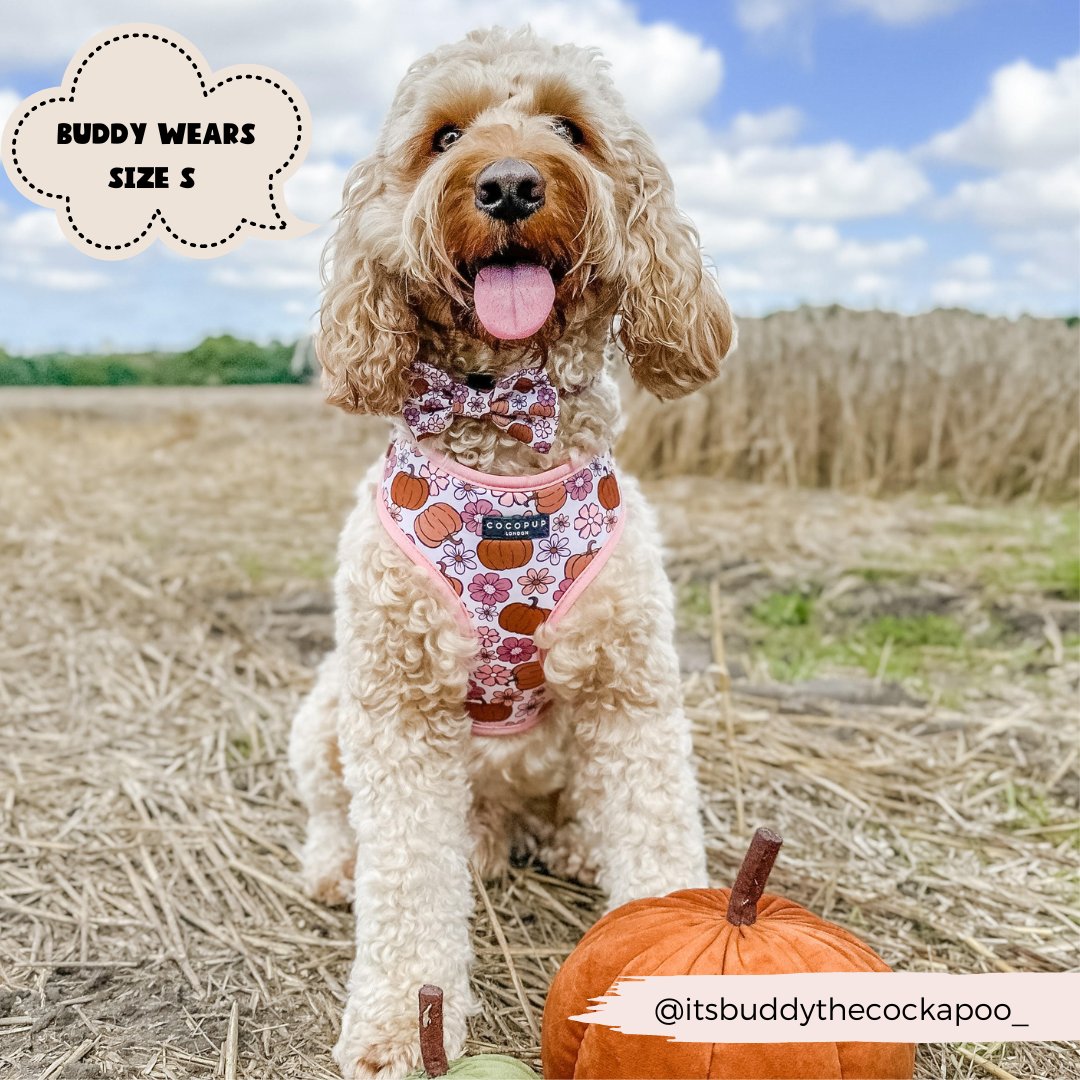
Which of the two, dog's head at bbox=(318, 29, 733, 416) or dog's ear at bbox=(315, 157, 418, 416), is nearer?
dog's head at bbox=(318, 29, 733, 416)

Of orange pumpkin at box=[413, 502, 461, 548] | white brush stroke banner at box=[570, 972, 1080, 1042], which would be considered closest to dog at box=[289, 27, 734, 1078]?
orange pumpkin at box=[413, 502, 461, 548]

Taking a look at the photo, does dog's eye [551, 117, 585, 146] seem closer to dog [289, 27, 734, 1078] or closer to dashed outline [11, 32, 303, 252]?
dog [289, 27, 734, 1078]

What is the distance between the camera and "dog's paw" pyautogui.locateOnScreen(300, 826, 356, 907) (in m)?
3.25

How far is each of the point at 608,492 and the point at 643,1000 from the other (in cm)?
121

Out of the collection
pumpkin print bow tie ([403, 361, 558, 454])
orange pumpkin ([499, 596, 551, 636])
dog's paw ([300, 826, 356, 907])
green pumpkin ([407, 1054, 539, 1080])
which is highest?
pumpkin print bow tie ([403, 361, 558, 454])

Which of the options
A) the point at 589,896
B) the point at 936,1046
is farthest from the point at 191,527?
the point at 936,1046

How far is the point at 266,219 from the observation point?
3252 millimetres

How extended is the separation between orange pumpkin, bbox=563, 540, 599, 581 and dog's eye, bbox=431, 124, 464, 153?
101 centimetres

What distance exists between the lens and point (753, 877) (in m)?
2.02

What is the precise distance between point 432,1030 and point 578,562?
1113mm

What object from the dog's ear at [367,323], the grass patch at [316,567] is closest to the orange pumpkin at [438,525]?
the dog's ear at [367,323]

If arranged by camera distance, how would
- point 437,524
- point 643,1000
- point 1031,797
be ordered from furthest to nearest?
point 1031,797 → point 437,524 → point 643,1000

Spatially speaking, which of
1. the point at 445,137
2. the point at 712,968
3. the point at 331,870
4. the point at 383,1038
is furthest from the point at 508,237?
the point at 331,870

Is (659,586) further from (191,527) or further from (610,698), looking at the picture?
(191,527)
